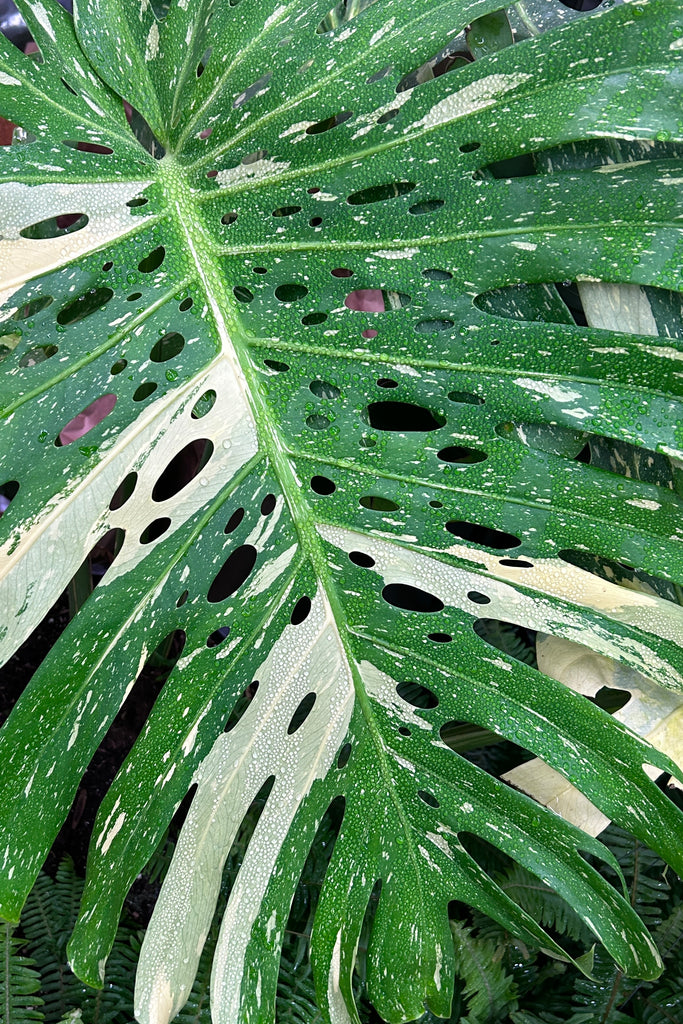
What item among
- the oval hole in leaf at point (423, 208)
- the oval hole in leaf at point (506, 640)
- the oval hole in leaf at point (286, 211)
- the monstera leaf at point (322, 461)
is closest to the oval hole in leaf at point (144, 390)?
the monstera leaf at point (322, 461)

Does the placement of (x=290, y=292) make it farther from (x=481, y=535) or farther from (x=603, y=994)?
(x=603, y=994)

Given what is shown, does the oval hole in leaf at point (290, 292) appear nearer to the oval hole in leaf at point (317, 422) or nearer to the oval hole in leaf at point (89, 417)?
the oval hole in leaf at point (317, 422)

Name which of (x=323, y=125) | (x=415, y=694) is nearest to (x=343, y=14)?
(x=323, y=125)

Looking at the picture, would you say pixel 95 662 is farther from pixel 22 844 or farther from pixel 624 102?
pixel 624 102

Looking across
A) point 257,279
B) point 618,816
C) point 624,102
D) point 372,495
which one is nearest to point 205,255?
point 257,279

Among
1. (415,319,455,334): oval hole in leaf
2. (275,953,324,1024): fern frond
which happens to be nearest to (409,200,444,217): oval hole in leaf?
(415,319,455,334): oval hole in leaf

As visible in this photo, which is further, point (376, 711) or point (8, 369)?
point (376, 711)
